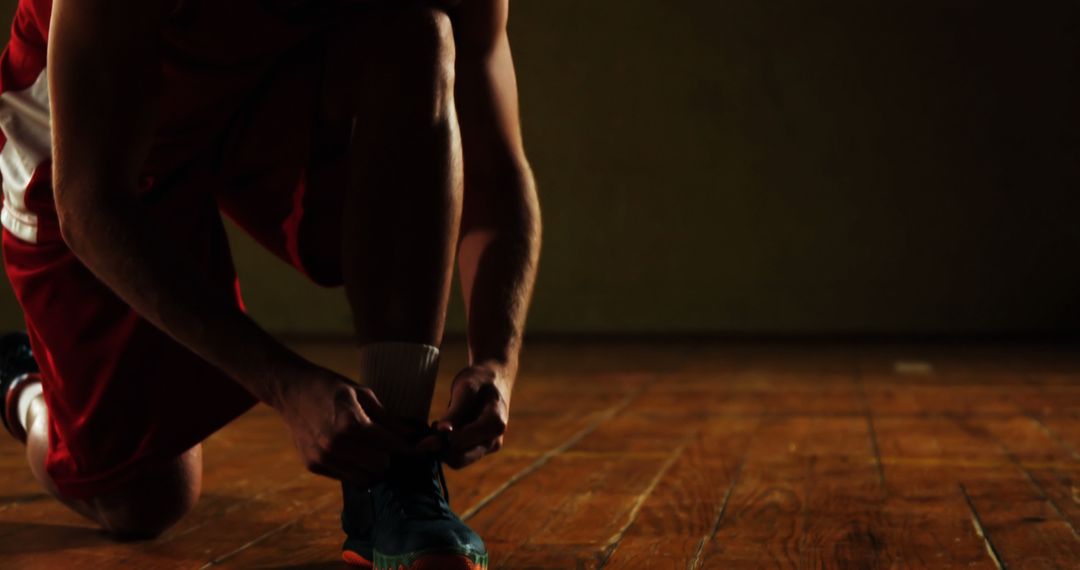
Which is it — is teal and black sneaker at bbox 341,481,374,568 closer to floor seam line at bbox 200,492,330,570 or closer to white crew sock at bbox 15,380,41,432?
floor seam line at bbox 200,492,330,570

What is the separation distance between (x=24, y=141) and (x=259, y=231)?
0.90ft

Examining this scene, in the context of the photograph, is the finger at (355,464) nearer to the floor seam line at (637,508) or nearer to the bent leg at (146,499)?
the floor seam line at (637,508)

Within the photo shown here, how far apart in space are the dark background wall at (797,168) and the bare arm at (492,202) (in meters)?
4.01

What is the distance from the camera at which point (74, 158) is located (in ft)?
3.23

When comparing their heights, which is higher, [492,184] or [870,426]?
[492,184]

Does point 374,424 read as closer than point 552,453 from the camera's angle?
Yes

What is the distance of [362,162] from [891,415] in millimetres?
1623

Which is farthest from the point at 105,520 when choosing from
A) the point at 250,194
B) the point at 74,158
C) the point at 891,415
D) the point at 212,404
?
the point at 891,415

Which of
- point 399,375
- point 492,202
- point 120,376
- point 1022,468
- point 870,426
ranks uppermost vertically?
point 492,202

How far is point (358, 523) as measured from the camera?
3.67ft

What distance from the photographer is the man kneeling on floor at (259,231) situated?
953mm

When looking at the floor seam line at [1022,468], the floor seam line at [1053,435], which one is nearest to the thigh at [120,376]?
the floor seam line at [1022,468]

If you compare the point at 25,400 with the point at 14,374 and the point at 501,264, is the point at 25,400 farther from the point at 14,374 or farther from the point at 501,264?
the point at 501,264

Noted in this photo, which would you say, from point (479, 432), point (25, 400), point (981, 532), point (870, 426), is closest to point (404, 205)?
point (479, 432)
